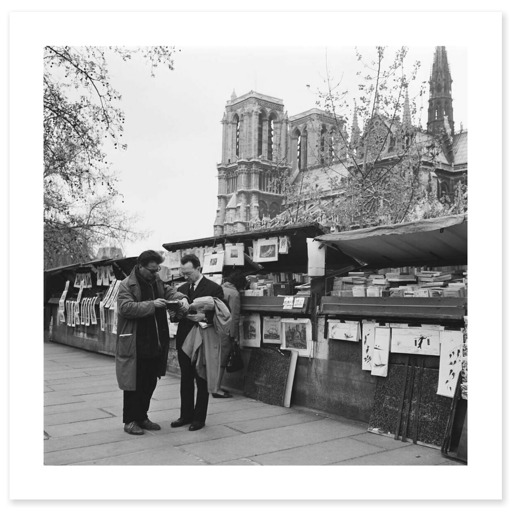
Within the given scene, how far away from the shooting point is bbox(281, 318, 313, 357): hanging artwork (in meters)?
6.64

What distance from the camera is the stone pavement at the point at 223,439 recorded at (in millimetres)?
4824

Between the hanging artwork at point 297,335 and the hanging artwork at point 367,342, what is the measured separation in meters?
0.86

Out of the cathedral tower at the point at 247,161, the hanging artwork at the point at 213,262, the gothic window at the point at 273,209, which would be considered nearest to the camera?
the hanging artwork at the point at 213,262

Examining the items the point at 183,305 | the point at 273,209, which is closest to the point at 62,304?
the point at 183,305

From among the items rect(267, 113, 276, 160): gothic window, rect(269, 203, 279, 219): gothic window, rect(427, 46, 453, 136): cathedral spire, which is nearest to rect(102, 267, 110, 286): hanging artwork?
rect(427, 46, 453, 136): cathedral spire

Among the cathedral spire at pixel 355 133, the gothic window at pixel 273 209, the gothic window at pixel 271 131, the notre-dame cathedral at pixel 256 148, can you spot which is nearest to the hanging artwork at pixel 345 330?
the cathedral spire at pixel 355 133

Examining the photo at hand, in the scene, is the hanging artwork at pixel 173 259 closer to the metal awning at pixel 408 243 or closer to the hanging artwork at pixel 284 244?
the hanging artwork at pixel 284 244

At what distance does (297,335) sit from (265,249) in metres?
1.36

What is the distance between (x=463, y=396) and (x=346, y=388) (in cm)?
159

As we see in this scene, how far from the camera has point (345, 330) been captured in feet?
20.1

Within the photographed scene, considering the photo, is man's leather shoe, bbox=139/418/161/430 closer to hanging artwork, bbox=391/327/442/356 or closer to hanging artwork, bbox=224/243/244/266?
hanging artwork, bbox=391/327/442/356

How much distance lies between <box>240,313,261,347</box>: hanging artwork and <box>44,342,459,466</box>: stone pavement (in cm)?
72
